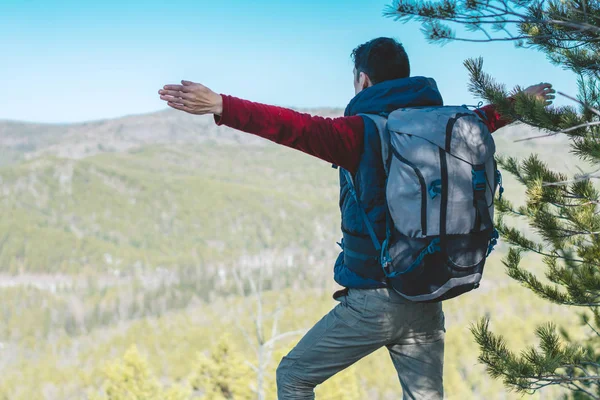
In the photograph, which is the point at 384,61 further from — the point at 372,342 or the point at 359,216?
the point at 372,342

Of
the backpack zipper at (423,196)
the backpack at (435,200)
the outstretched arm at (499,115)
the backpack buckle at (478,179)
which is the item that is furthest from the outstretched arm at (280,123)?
the outstretched arm at (499,115)

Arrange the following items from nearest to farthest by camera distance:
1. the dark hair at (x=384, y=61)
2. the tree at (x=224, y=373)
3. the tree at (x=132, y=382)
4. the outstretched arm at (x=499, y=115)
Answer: the dark hair at (x=384, y=61)
the outstretched arm at (x=499, y=115)
the tree at (x=224, y=373)
the tree at (x=132, y=382)

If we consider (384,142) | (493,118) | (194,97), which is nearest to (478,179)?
(384,142)

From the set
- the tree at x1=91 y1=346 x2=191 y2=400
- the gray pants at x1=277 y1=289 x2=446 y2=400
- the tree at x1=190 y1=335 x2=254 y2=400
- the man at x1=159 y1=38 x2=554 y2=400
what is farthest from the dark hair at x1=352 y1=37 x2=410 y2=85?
the tree at x1=91 y1=346 x2=191 y2=400

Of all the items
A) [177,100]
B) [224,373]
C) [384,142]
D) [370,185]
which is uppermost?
[177,100]

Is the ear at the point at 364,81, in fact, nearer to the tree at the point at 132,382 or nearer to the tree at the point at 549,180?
the tree at the point at 549,180

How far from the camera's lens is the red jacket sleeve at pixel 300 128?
2.34 m

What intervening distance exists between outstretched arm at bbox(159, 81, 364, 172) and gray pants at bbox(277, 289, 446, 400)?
661 millimetres

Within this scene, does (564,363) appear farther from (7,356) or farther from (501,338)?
(7,356)

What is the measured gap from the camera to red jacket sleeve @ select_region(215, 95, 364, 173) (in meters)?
2.34

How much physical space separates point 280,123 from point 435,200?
28.0 inches

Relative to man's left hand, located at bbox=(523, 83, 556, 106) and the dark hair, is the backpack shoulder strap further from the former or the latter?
man's left hand, located at bbox=(523, 83, 556, 106)

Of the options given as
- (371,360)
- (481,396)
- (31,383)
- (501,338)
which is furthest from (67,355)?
(501,338)

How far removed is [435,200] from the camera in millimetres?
2305
